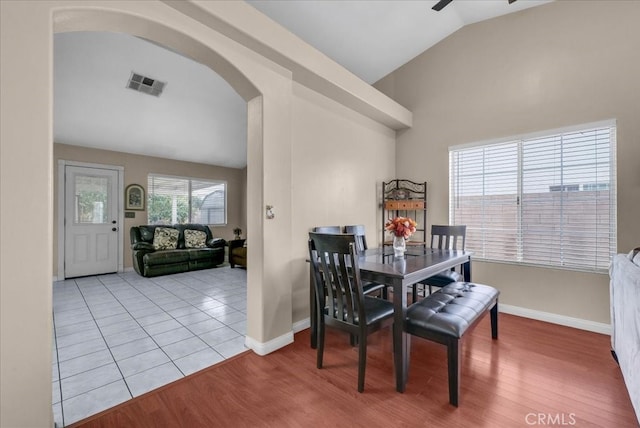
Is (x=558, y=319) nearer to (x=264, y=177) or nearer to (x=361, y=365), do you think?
(x=361, y=365)

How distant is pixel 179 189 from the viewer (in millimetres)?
6469

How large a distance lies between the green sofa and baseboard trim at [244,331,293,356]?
3485 millimetres

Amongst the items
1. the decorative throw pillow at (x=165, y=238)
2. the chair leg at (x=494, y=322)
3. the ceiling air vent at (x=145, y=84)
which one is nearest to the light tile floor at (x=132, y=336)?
the decorative throw pillow at (x=165, y=238)

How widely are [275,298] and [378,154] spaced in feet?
8.31

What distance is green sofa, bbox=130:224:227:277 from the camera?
519 cm

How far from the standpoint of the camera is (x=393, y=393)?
1.86 m

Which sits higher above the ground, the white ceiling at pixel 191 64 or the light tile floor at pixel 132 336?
the white ceiling at pixel 191 64

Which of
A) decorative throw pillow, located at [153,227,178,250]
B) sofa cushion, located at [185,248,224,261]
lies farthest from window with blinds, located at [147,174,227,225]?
sofa cushion, located at [185,248,224,261]

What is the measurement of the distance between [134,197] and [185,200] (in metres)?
1.06

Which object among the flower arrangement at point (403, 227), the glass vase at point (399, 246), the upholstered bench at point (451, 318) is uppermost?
the flower arrangement at point (403, 227)

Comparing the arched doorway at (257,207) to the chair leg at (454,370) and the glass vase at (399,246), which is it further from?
the chair leg at (454,370)

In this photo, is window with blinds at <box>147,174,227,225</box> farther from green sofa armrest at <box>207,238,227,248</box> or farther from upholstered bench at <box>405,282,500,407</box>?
upholstered bench at <box>405,282,500,407</box>

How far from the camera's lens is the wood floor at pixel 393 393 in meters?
1.63

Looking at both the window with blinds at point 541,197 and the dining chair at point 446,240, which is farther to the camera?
the dining chair at point 446,240
